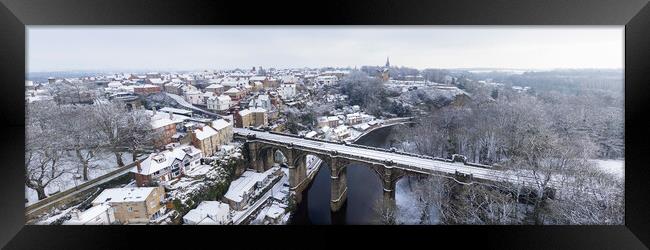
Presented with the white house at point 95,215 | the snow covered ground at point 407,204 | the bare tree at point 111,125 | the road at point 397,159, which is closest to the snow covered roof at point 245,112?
the road at point 397,159

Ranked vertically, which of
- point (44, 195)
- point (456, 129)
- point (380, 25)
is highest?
point (380, 25)

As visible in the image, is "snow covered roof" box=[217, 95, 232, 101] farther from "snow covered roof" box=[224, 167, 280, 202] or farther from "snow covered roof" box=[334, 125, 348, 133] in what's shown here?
"snow covered roof" box=[334, 125, 348, 133]

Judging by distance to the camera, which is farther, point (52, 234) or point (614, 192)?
point (614, 192)

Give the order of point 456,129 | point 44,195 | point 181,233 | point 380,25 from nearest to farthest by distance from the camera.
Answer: point 380,25 < point 181,233 < point 44,195 < point 456,129

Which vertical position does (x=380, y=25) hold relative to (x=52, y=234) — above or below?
above

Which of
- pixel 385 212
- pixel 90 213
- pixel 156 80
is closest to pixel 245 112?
pixel 156 80

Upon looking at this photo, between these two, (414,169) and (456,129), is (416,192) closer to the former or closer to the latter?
(414,169)

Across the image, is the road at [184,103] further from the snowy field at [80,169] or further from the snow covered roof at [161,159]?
the snowy field at [80,169]
